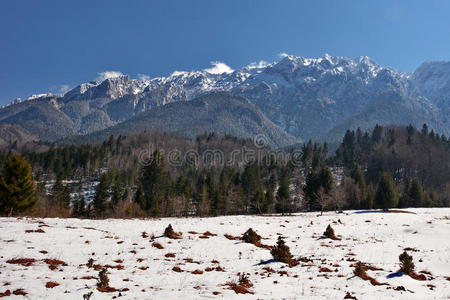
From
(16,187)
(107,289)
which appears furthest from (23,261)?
(16,187)

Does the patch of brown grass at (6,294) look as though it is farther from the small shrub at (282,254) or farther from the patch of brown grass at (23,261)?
the small shrub at (282,254)

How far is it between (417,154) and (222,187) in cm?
11934

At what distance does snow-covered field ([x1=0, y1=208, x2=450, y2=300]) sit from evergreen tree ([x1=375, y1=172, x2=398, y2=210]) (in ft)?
149

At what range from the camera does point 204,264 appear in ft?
82.1

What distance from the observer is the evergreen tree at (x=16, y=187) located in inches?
1998

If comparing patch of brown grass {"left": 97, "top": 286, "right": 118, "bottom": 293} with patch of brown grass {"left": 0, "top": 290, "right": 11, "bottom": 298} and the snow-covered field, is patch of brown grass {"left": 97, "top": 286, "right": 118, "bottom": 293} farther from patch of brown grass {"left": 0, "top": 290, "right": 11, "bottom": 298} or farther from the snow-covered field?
patch of brown grass {"left": 0, "top": 290, "right": 11, "bottom": 298}

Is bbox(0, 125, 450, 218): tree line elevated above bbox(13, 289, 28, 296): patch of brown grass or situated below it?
above

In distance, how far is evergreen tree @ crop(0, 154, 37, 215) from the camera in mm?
50750

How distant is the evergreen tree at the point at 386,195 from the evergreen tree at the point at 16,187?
8405 centimetres

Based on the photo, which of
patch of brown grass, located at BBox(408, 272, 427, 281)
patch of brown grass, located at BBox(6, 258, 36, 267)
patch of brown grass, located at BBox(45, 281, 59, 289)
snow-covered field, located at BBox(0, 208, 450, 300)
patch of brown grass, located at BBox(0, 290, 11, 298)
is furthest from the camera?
patch of brown grass, located at BBox(408, 272, 427, 281)

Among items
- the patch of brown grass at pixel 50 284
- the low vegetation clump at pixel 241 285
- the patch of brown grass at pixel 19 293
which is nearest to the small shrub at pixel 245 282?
the low vegetation clump at pixel 241 285

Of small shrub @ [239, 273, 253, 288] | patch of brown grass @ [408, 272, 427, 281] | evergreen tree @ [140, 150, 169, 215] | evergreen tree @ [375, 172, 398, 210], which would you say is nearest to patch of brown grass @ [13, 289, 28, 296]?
small shrub @ [239, 273, 253, 288]

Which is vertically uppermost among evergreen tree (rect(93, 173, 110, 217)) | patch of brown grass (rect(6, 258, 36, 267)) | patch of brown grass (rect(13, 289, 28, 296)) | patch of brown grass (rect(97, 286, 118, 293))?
evergreen tree (rect(93, 173, 110, 217))

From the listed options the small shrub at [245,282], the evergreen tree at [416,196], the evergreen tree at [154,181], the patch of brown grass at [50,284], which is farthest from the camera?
the evergreen tree at [154,181]
